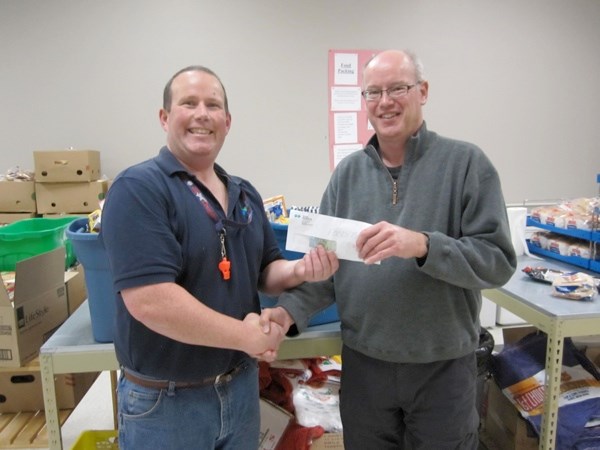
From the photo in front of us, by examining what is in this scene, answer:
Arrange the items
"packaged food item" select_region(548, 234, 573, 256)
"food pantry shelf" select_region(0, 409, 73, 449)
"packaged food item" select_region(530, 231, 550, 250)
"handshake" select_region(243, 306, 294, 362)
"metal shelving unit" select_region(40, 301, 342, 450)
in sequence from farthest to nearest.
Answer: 1. "packaged food item" select_region(530, 231, 550, 250)
2. "packaged food item" select_region(548, 234, 573, 256)
3. "food pantry shelf" select_region(0, 409, 73, 449)
4. "metal shelving unit" select_region(40, 301, 342, 450)
5. "handshake" select_region(243, 306, 294, 362)

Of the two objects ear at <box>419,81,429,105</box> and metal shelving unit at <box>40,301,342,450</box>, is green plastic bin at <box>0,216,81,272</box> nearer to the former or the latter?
metal shelving unit at <box>40,301,342,450</box>

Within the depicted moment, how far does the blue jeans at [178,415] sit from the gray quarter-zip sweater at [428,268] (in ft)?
0.95

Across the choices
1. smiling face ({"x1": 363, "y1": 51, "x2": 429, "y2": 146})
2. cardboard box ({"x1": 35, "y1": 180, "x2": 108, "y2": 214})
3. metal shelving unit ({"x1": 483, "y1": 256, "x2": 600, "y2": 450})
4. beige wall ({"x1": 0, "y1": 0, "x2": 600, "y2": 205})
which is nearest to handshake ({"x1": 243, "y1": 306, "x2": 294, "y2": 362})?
smiling face ({"x1": 363, "y1": 51, "x2": 429, "y2": 146})

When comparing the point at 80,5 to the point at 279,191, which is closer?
the point at 80,5

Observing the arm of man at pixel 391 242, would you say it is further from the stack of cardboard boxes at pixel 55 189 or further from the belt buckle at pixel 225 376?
the stack of cardboard boxes at pixel 55 189

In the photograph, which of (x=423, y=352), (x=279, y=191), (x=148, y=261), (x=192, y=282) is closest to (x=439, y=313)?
(x=423, y=352)

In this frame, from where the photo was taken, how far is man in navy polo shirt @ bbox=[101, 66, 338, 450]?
0.88 m

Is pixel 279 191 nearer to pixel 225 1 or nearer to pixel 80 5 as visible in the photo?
pixel 225 1

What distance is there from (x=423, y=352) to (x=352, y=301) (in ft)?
0.74

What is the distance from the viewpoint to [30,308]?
5.33 feet

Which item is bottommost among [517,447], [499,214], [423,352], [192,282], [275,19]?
[517,447]

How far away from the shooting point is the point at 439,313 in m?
1.14

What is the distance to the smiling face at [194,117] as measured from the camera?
103 cm

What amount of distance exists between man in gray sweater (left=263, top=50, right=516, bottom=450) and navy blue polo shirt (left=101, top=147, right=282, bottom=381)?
0.17 meters
